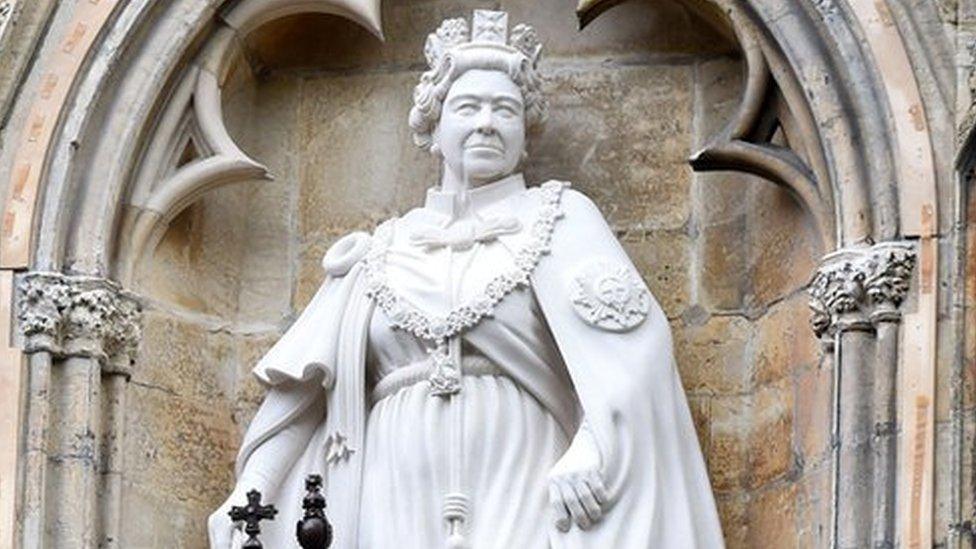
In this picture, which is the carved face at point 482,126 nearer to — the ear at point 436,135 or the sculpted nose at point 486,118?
the sculpted nose at point 486,118

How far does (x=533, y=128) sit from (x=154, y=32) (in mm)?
1213

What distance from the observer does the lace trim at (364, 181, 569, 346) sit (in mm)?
16094

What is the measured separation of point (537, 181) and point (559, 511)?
1.59 meters

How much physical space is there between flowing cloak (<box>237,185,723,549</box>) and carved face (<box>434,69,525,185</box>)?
0.50ft

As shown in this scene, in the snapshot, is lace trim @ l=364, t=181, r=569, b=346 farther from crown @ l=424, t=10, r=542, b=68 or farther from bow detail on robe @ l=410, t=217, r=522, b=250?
crown @ l=424, t=10, r=542, b=68

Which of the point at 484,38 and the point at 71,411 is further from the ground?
the point at 484,38

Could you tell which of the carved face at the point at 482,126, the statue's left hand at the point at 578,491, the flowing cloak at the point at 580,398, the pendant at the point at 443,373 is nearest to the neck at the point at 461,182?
the carved face at the point at 482,126

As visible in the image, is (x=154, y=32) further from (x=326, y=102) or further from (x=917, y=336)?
(x=917, y=336)

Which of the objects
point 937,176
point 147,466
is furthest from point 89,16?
point 937,176

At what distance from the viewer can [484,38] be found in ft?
54.2

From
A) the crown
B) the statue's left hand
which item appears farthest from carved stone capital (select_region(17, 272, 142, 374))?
the statue's left hand

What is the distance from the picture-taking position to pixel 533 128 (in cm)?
1664

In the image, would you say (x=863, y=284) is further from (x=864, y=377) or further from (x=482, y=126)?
(x=482, y=126)

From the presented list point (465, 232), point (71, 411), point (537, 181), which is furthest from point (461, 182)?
point (71, 411)
